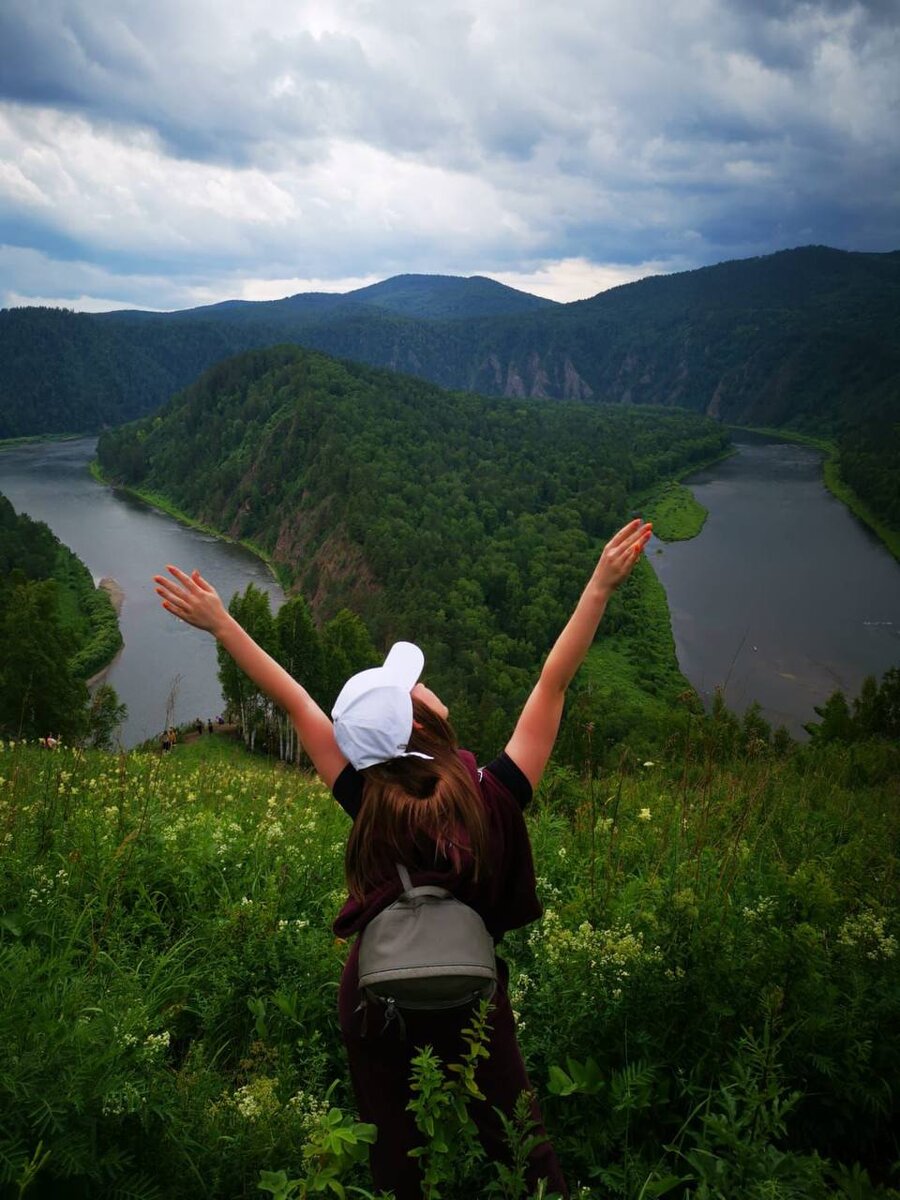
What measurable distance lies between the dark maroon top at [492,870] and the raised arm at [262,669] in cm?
8

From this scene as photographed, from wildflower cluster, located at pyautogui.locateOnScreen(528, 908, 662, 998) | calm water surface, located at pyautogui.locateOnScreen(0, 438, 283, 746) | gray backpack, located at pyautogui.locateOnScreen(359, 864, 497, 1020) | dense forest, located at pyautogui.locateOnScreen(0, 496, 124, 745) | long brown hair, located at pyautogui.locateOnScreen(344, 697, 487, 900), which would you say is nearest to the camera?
gray backpack, located at pyautogui.locateOnScreen(359, 864, 497, 1020)

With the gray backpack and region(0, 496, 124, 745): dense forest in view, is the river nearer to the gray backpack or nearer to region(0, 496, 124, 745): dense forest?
region(0, 496, 124, 745): dense forest

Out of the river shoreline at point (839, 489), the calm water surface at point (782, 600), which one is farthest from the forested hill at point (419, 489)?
the river shoreline at point (839, 489)

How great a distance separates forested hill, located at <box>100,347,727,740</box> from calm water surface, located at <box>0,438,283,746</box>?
22.5 ft

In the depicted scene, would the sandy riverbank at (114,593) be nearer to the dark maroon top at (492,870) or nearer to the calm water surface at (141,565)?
the calm water surface at (141,565)

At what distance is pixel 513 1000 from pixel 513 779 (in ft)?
3.86

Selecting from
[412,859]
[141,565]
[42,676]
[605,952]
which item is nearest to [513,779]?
[412,859]

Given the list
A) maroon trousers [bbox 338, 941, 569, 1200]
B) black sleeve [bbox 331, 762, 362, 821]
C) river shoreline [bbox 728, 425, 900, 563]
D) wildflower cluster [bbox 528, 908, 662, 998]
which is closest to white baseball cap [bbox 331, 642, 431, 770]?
black sleeve [bbox 331, 762, 362, 821]

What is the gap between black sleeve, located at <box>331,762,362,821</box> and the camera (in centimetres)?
213

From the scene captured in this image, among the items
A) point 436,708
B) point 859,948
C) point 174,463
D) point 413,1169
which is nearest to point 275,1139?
point 413,1169

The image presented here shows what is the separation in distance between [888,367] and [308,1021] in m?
203

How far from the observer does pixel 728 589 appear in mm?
62906

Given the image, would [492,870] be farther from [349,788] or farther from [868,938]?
[868,938]

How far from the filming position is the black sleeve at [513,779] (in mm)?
2154
